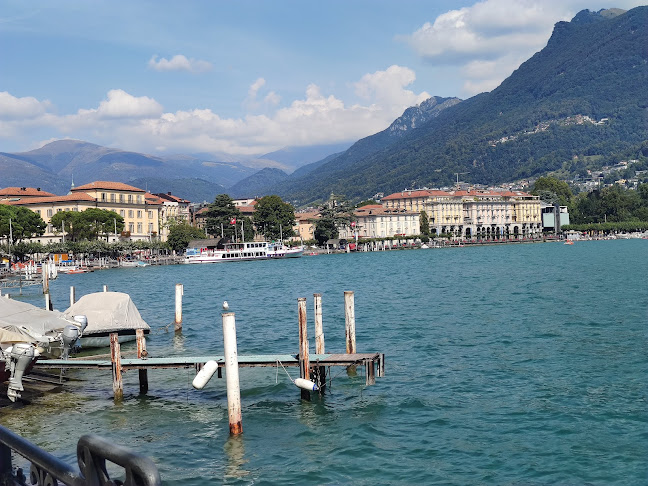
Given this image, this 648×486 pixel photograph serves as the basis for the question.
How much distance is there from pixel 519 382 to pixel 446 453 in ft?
21.5

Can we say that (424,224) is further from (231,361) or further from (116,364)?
(231,361)

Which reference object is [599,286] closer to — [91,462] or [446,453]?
[446,453]

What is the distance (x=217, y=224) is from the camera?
14425cm

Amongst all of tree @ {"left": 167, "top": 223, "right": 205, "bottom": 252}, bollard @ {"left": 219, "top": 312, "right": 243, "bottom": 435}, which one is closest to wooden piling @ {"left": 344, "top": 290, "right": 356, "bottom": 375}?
bollard @ {"left": 219, "top": 312, "right": 243, "bottom": 435}

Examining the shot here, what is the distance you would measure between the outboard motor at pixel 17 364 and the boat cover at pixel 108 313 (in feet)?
31.9

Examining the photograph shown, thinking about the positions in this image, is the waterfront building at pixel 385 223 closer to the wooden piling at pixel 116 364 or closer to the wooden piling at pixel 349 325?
the wooden piling at pixel 349 325

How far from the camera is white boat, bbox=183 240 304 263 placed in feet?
417

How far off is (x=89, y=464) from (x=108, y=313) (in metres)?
27.8

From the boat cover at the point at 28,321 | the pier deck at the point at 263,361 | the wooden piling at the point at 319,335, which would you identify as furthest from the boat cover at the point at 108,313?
the wooden piling at the point at 319,335

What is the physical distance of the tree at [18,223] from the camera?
346ft

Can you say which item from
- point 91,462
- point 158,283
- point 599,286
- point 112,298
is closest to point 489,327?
point 112,298

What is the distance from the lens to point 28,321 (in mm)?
24375

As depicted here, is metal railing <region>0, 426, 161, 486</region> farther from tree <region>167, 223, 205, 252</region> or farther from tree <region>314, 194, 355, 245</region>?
tree <region>314, 194, 355, 245</region>

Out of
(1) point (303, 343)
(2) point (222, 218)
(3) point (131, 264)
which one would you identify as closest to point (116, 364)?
(1) point (303, 343)
